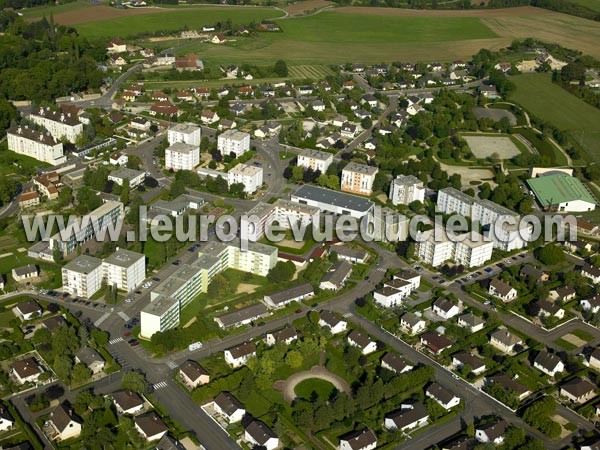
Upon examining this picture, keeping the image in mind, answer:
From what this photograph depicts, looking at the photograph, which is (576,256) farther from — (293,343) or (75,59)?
(75,59)

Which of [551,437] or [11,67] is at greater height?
[11,67]

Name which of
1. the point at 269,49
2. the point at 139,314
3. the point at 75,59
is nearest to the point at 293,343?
the point at 139,314

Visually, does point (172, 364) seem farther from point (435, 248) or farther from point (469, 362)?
point (435, 248)

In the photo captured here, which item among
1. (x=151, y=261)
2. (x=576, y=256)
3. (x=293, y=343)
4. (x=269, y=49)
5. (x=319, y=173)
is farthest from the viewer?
(x=269, y=49)

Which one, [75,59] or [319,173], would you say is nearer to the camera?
[319,173]

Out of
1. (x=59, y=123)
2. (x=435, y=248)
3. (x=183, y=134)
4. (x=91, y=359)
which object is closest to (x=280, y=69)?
(x=183, y=134)

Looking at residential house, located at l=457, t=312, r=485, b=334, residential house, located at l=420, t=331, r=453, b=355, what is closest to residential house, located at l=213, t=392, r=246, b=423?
residential house, located at l=420, t=331, r=453, b=355
